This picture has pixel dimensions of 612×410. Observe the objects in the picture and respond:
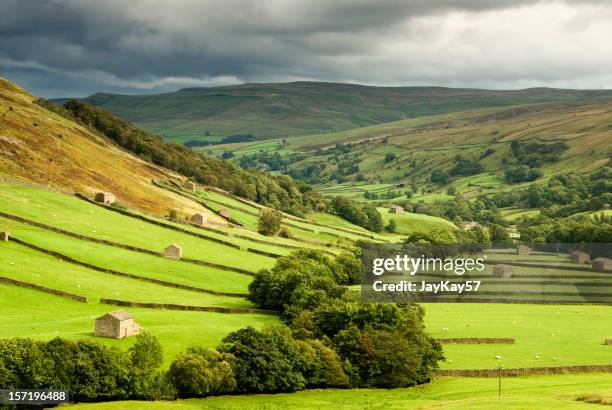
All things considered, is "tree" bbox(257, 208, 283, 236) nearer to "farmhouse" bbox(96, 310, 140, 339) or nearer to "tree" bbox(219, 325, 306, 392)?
"tree" bbox(219, 325, 306, 392)

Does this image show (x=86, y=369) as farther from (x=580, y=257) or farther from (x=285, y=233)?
(x=285, y=233)

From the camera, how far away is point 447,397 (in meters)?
61.9

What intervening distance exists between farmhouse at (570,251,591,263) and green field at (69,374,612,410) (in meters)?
51.6

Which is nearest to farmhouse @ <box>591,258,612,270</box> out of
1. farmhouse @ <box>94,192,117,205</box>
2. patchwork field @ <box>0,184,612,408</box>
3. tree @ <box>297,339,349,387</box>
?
patchwork field @ <box>0,184,612,408</box>

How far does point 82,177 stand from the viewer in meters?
139

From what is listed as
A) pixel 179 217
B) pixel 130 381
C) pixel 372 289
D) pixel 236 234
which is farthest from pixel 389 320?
pixel 179 217

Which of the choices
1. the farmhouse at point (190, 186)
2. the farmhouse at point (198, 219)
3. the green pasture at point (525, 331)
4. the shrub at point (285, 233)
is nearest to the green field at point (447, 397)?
the green pasture at point (525, 331)

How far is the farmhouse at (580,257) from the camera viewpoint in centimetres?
11975

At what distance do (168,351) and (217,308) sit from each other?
63.4 ft

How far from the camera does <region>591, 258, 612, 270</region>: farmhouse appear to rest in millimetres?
113938

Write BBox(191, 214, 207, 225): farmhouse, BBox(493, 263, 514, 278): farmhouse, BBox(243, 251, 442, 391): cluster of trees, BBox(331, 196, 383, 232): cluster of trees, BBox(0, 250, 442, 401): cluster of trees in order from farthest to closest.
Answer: BBox(331, 196, 383, 232): cluster of trees
BBox(191, 214, 207, 225): farmhouse
BBox(493, 263, 514, 278): farmhouse
BBox(243, 251, 442, 391): cluster of trees
BBox(0, 250, 442, 401): cluster of trees

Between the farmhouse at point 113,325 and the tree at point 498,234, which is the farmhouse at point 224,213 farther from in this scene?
the farmhouse at point 113,325

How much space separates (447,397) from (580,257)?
66661mm

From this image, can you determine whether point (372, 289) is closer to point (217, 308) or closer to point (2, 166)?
point (217, 308)
